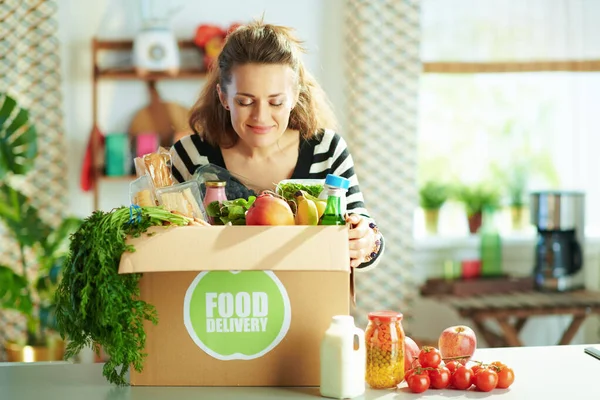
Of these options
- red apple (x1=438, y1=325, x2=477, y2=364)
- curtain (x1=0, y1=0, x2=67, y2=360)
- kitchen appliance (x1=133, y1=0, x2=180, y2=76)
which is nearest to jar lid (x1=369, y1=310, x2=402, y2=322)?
red apple (x1=438, y1=325, x2=477, y2=364)

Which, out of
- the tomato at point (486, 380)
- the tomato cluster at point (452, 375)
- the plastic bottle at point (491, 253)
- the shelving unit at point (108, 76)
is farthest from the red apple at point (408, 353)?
the plastic bottle at point (491, 253)

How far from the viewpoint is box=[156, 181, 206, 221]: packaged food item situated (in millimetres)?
1564

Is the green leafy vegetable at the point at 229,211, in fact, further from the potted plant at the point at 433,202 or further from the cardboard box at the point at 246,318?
the potted plant at the point at 433,202

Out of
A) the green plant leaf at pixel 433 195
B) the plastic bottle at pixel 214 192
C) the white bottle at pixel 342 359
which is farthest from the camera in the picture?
the green plant leaf at pixel 433 195

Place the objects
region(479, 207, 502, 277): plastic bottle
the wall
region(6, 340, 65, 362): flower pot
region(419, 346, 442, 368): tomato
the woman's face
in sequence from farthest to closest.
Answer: region(479, 207, 502, 277): plastic bottle < the wall < region(6, 340, 65, 362): flower pot < the woman's face < region(419, 346, 442, 368): tomato

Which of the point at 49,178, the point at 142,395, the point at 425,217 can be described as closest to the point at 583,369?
the point at 142,395

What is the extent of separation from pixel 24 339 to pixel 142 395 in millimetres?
3031

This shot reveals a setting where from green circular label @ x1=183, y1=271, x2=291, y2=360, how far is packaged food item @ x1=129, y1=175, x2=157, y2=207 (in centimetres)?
22

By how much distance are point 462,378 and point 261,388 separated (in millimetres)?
385

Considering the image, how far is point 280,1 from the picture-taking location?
457 centimetres

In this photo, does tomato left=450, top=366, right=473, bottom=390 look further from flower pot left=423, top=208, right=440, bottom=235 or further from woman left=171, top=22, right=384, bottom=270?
flower pot left=423, top=208, right=440, bottom=235

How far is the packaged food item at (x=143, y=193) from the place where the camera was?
1.58m

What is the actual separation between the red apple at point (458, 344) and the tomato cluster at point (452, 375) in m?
0.09

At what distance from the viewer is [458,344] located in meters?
1.61
